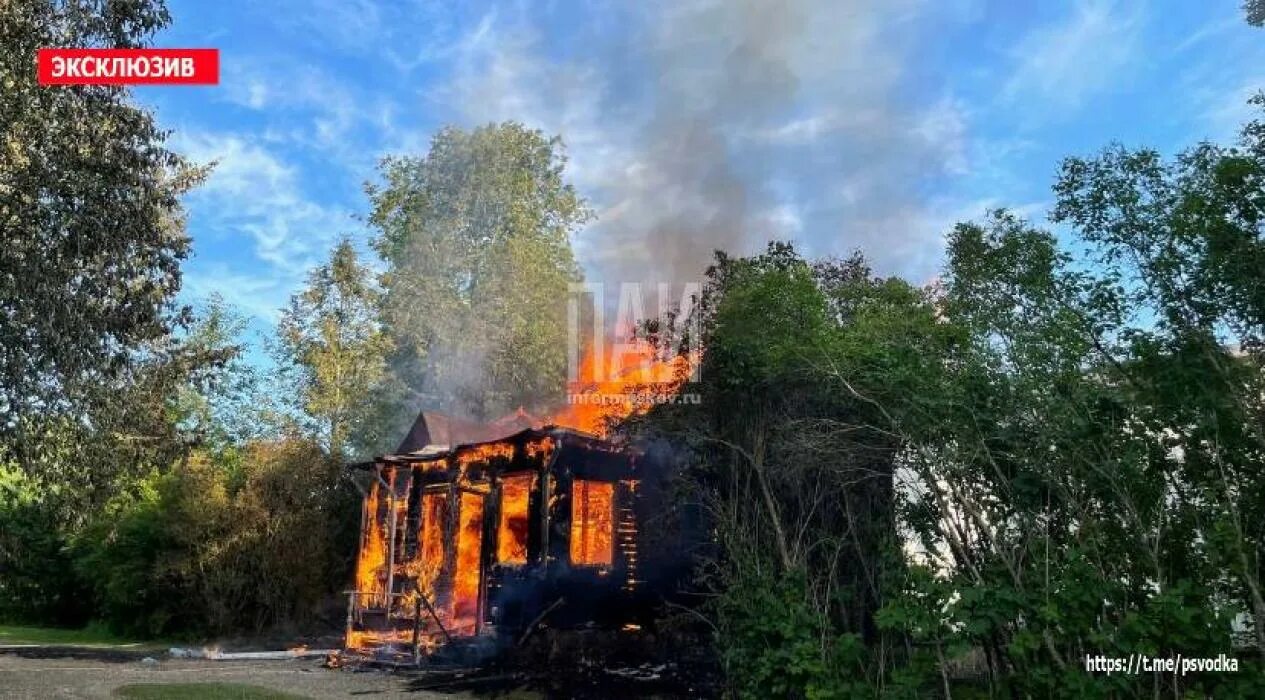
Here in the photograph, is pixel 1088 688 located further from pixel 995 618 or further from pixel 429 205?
pixel 429 205

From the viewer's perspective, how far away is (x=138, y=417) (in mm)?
11703

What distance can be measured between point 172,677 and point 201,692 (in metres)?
2.46

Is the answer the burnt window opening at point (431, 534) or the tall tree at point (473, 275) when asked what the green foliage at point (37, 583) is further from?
the burnt window opening at point (431, 534)

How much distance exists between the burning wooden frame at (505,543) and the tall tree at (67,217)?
642cm

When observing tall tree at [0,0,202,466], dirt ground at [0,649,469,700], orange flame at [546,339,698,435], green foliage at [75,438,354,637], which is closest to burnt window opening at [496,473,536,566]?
orange flame at [546,339,698,435]

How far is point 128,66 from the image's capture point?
954 centimetres

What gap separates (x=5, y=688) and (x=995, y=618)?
12.4m

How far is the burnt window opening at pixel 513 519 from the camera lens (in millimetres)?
15180

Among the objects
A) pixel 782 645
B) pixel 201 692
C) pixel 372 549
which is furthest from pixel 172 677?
pixel 782 645

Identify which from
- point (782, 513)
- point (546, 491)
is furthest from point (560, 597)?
point (782, 513)

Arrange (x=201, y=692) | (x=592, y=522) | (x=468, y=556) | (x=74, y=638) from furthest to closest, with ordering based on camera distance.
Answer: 1. (x=74, y=638)
2. (x=468, y=556)
3. (x=592, y=522)
4. (x=201, y=692)

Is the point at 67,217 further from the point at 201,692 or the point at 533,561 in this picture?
the point at 533,561

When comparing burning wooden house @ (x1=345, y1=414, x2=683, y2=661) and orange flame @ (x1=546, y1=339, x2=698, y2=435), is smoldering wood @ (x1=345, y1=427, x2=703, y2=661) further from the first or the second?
orange flame @ (x1=546, y1=339, x2=698, y2=435)

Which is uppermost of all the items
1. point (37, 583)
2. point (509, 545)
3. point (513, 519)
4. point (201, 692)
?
point (513, 519)
